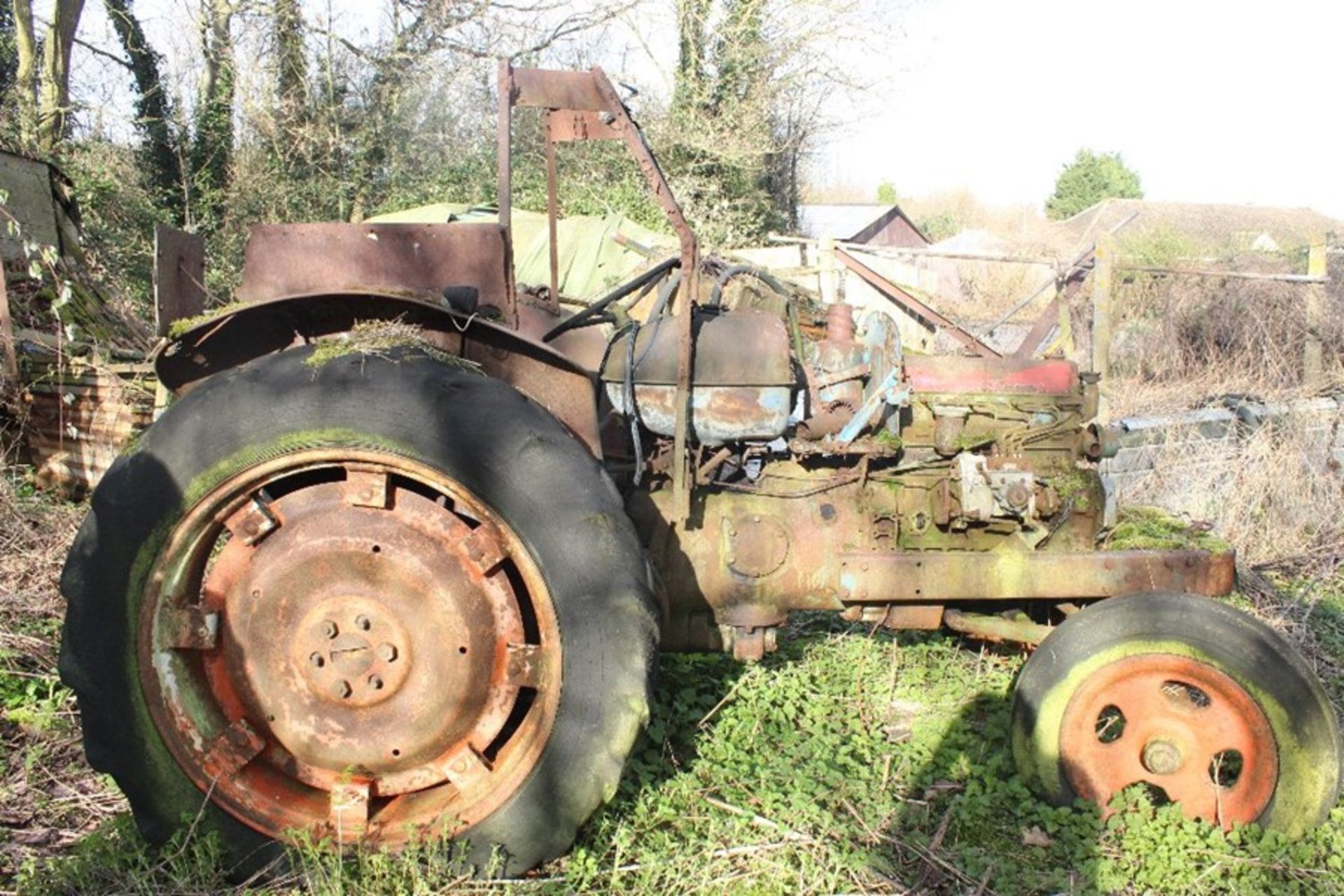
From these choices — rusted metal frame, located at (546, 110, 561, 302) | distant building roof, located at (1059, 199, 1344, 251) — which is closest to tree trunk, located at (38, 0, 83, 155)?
rusted metal frame, located at (546, 110, 561, 302)

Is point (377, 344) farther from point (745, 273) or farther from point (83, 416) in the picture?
point (83, 416)

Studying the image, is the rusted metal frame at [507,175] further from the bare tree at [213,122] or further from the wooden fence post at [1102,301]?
the bare tree at [213,122]

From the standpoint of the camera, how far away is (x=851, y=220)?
35844 mm

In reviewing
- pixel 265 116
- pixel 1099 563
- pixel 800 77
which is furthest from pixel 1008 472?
pixel 800 77

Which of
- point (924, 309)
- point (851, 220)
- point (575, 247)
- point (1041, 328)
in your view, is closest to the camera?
point (1041, 328)

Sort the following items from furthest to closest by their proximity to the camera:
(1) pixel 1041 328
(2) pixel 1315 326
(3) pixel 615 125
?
(2) pixel 1315 326 < (1) pixel 1041 328 < (3) pixel 615 125

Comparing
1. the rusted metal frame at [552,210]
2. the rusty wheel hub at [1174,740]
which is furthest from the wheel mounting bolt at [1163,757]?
the rusted metal frame at [552,210]

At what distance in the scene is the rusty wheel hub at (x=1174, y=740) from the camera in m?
2.76

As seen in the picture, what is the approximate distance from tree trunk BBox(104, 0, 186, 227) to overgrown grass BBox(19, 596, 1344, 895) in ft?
53.6

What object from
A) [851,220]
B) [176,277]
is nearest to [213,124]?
[176,277]

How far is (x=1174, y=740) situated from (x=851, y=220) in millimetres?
34543

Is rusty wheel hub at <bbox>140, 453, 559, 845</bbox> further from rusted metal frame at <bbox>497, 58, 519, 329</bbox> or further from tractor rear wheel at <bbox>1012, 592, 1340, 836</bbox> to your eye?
tractor rear wheel at <bbox>1012, 592, 1340, 836</bbox>

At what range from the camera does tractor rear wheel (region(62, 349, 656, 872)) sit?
226cm

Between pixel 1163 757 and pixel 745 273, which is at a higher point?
pixel 745 273
